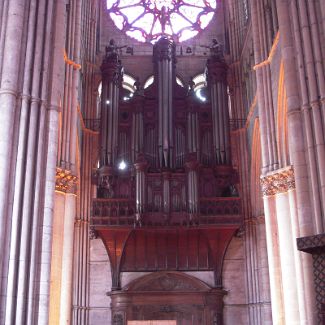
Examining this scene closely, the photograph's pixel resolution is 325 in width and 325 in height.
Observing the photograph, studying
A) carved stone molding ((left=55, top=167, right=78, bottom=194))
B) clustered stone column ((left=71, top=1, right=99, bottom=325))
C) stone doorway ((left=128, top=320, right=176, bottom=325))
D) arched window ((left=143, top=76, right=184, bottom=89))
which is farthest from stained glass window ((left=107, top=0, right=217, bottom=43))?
stone doorway ((left=128, top=320, right=176, bottom=325))

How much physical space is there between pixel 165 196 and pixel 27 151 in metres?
10.0

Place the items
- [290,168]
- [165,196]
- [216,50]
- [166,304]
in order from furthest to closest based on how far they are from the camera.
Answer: [216,50] → [166,304] → [165,196] → [290,168]

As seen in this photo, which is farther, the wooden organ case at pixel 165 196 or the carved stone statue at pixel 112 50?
the carved stone statue at pixel 112 50

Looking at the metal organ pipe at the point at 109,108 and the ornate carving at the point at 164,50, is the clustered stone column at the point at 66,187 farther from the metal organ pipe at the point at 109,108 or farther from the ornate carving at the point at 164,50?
the ornate carving at the point at 164,50

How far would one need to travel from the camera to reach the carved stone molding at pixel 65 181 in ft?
59.2

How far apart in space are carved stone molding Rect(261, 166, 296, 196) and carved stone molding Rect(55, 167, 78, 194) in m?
6.24

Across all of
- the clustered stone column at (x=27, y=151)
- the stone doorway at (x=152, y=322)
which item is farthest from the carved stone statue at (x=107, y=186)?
the clustered stone column at (x=27, y=151)

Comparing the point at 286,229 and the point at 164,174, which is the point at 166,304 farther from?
the point at 286,229

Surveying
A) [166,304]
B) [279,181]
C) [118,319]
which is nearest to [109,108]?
[166,304]

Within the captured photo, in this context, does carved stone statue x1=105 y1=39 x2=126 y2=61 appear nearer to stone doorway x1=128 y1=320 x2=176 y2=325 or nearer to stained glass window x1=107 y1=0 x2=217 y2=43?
stained glass window x1=107 y1=0 x2=217 y2=43

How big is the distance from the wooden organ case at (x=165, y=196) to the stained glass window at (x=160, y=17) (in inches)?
155

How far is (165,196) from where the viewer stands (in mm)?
22500

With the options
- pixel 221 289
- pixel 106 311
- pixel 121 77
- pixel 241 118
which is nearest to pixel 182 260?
pixel 221 289

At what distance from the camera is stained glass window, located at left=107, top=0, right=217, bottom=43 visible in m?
28.2
